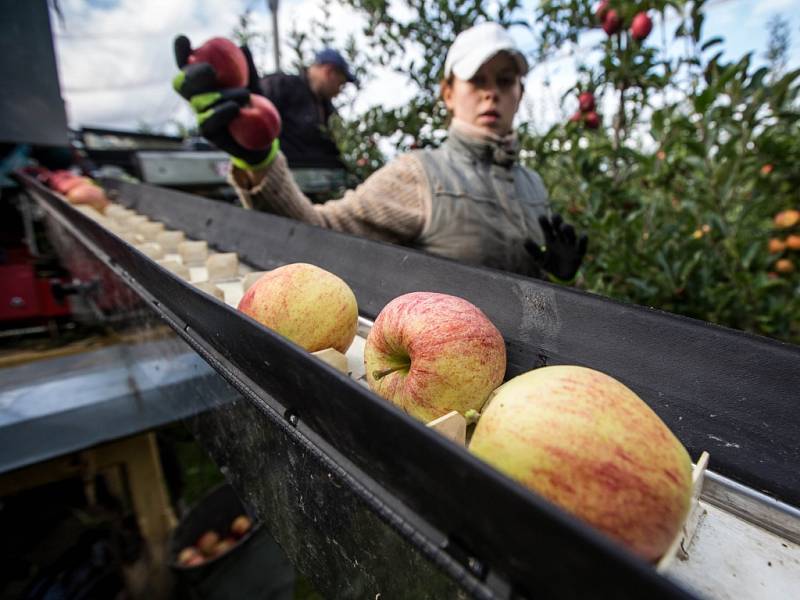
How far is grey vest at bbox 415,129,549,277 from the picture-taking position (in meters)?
2.18

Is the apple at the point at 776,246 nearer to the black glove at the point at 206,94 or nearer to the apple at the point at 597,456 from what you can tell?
the apple at the point at 597,456

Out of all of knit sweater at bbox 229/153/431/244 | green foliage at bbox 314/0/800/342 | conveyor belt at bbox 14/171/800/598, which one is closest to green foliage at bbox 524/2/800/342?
green foliage at bbox 314/0/800/342

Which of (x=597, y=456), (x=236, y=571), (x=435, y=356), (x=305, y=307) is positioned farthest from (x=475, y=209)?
(x=236, y=571)

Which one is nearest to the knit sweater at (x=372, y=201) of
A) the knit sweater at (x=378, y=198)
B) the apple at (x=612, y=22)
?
the knit sweater at (x=378, y=198)

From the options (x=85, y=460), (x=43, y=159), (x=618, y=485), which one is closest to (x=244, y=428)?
(x=618, y=485)

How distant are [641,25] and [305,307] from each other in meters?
2.39

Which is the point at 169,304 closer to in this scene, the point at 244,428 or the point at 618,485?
the point at 244,428

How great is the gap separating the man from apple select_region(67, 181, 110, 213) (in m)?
1.69

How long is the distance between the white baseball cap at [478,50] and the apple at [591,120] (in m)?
0.81

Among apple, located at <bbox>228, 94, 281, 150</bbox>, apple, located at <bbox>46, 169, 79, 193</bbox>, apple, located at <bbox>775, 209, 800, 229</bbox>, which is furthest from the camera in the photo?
apple, located at <bbox>46, 169, 79, 193</bbox>

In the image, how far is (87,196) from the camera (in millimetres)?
3129

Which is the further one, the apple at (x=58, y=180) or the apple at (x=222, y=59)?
the apple at (x=58, y=180)

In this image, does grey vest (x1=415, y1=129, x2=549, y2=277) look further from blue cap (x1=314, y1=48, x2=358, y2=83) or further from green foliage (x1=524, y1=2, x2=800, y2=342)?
blue cap (x1=314, y1=48, x2=358, y2=83)

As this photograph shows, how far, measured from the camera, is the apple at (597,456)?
509 mm
